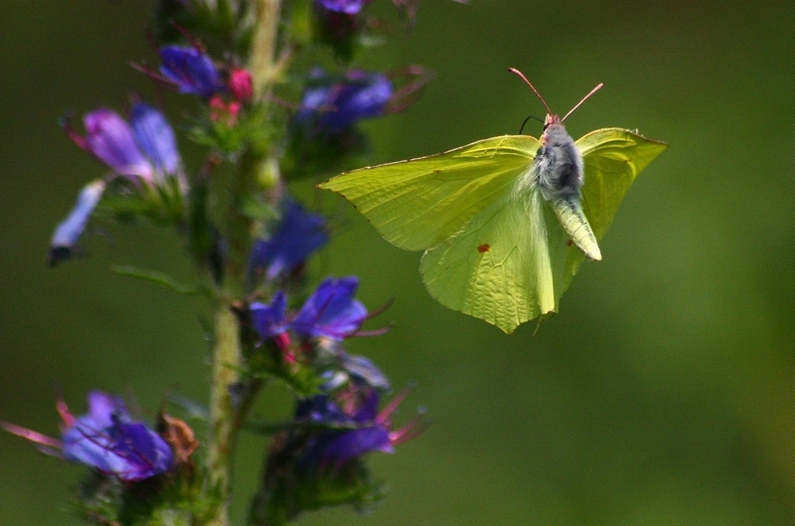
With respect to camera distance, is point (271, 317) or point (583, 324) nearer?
point (271, 317)

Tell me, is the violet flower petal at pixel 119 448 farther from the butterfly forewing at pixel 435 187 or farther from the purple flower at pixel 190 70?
the purple flower at pixel 190 70

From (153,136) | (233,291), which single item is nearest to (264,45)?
(153,136)

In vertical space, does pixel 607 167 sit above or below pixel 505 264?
above

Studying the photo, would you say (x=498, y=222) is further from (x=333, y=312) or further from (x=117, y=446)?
(x=117, y=446)

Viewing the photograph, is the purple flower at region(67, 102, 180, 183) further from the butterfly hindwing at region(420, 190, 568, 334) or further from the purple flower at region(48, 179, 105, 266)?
the butterfly hindwing at region(420, 190, 568, 334)

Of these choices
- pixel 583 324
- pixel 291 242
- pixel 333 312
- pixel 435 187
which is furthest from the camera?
pixel 583 324

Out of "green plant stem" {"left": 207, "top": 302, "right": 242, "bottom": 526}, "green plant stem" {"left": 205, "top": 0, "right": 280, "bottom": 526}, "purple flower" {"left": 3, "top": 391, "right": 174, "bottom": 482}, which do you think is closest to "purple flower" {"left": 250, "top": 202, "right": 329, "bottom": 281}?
"green plant stem" {"left": 205, "top": 0, "right": 280, "bottom": 526}
